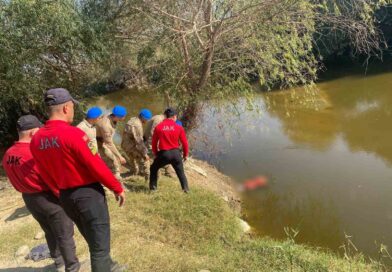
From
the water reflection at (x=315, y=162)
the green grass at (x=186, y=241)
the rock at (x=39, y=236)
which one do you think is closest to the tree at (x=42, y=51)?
the water reflection at (x=315, y=162)

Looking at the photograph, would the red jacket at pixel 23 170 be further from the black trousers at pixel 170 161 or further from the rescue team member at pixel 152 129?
the rescue team member at pixel 152 129

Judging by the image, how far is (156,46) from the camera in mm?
10078

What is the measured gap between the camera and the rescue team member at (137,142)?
7.68 metres

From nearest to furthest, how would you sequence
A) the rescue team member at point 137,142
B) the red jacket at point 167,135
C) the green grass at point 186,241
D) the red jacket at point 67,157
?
the red jacket at point 67,157 < the green grass at point 186,241 < the red jacket at point 167,135 < the rescue team member at point 137,142

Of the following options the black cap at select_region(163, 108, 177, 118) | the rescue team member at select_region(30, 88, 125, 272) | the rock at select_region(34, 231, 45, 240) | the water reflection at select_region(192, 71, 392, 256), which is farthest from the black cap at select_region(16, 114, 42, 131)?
the water reflection at select_region(192, 71, 392, 256)

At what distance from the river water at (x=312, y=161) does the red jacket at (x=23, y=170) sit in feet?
16.9

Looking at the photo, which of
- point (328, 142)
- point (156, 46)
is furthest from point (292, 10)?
point (328, 142)

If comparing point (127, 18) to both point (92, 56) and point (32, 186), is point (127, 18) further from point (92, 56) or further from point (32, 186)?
point (32, 186)

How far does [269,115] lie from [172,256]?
41.9ft

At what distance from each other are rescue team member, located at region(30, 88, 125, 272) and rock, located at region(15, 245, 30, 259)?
7.77 feet

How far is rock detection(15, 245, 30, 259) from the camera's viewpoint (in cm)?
538

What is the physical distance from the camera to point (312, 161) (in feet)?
38.0

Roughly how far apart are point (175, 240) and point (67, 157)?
116 inches

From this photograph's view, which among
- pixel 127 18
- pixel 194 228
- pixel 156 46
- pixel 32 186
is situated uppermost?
pixel 127 18
